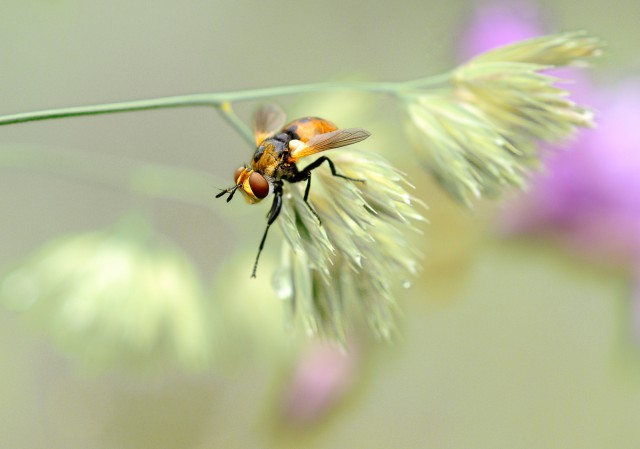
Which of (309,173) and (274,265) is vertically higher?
(309,173)

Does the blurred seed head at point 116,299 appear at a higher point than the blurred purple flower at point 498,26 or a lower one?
lower

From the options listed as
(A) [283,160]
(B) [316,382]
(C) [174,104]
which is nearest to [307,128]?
(A) [283,160]

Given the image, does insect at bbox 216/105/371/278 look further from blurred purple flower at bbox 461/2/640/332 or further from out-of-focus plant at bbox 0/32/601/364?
blurred purple flower at bbox 461/2/640/332

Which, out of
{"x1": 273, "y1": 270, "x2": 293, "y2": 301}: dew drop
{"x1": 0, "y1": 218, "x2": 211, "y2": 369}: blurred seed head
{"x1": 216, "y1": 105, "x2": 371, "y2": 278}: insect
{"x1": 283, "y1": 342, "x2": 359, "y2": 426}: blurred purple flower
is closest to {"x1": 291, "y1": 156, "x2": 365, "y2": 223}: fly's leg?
{"x1": 216, "y1": 105, "x2": 371, "y2": 278}: insect

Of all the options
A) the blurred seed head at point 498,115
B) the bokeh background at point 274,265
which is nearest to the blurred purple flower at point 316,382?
the bokeh background at point 274,265

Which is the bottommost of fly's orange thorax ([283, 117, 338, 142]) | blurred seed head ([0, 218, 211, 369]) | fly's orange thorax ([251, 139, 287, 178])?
blurred seed head ([0, 218, 211, 369])

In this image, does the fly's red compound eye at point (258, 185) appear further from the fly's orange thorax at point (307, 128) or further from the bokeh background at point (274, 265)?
the bokeh background at point (274, 265)

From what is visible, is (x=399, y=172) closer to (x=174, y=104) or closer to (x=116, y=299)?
(x=174, y=104)

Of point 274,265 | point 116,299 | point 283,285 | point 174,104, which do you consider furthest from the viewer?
point 274,265
